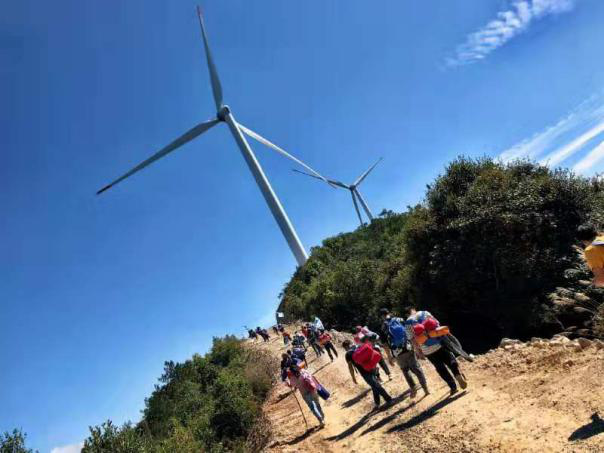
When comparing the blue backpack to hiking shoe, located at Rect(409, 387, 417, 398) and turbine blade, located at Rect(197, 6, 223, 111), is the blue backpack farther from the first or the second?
turbine blade, located at Rect(197, 6, 223, 111)

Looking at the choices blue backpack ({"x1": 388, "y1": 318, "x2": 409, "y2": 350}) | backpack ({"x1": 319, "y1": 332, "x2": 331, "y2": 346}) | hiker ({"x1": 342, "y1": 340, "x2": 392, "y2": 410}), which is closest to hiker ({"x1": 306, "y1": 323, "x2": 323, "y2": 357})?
backpack ({"x1": 319, "y1": 332, "x2": 331, "y2": 346})

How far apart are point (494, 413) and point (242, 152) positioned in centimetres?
3818

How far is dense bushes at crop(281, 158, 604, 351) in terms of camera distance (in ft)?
66.0

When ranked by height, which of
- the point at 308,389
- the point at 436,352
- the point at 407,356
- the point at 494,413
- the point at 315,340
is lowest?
the point at 494,413

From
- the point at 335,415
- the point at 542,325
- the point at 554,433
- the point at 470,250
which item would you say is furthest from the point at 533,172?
the point at 554,433

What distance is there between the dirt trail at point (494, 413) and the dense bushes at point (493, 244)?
7.89 meters

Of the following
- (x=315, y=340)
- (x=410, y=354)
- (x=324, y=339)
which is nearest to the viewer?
(x=410, y=354)

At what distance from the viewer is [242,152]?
4412 cm

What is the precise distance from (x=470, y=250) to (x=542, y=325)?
460 cm

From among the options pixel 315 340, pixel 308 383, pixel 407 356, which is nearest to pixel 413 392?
pixel 407 356

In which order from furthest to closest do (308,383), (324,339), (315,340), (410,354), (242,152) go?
1. (242,152)
2. (315,340)
3. (324,339)
4. (308,383)
5. (410,354)

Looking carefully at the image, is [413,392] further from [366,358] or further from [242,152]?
[242,152]

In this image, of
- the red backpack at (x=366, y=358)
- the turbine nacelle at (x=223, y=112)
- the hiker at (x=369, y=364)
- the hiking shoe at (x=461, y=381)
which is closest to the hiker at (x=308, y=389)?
the hiker at (x=369, y=364)

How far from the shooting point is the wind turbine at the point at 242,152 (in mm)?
41812
